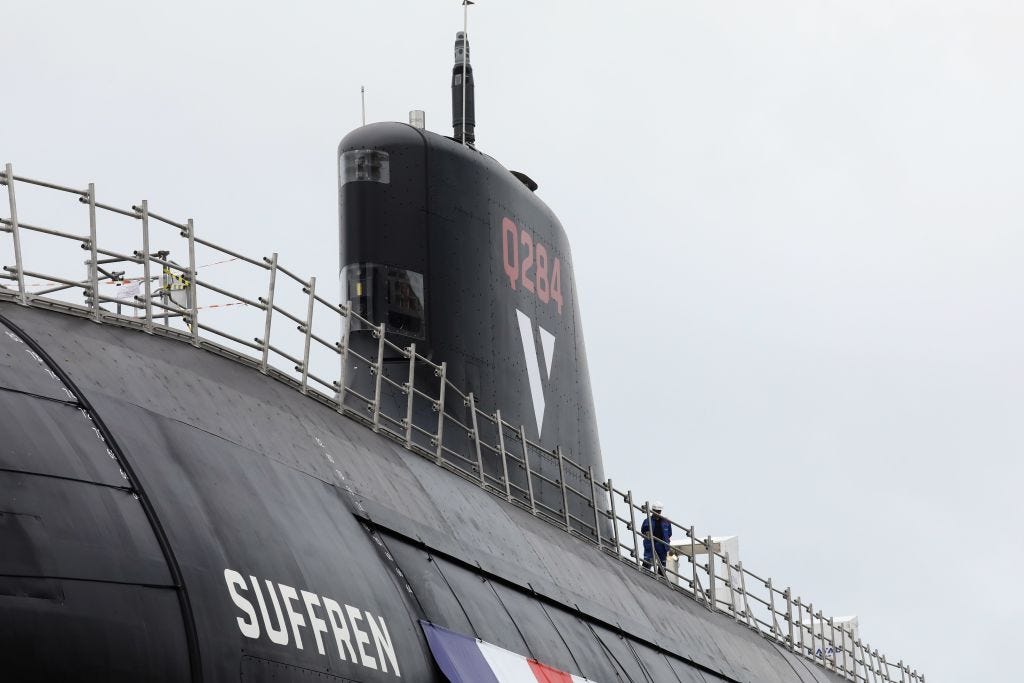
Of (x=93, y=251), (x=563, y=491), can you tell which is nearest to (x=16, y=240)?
(x=93, y=251)

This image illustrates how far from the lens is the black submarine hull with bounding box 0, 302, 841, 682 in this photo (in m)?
6.93

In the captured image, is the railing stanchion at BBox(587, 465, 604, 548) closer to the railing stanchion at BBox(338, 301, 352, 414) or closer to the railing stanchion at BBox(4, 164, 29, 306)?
the railing stanchion at BBox(338, 301, 352, 414)

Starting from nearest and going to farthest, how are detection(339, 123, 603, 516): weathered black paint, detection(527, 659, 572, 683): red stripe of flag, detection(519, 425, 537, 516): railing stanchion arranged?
detection(527, 659, 572, 683): red stripe of flag → detection(519, 425, 537, 516): railing stanchion → detection(339, 123, 603, 516): weathered black paint

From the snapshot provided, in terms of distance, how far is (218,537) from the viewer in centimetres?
805

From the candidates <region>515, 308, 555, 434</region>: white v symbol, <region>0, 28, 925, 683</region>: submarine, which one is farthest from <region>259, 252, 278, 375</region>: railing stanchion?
<region>515, 308, 555, 434</region>: white v symbol

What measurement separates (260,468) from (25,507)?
258 cm

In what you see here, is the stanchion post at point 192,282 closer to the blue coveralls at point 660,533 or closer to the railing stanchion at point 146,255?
the railing stanchion at point 146,255

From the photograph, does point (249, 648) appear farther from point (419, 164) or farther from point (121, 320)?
point (419, 164)

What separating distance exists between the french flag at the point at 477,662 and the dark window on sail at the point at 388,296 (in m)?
5.01

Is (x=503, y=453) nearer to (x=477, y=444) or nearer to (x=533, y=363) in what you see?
(x=477, y=444)

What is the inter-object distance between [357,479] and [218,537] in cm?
295

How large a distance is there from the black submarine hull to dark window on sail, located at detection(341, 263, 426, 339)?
2584 mm

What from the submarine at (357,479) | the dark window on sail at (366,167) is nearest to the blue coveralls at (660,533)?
the submarine at (357,479)

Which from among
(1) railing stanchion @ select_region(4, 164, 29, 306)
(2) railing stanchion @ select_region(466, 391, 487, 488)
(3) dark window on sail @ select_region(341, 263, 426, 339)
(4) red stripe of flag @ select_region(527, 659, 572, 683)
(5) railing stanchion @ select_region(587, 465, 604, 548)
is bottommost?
(4) red stripe of flag @ select_region(527, 659, 572, 683)
